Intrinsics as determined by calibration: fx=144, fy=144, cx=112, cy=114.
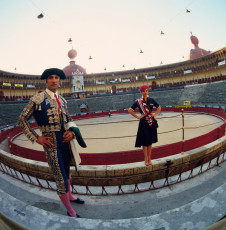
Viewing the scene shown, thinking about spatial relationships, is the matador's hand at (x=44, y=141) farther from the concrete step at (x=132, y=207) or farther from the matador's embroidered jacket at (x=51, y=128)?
the concrete step at (x=132, y=207)

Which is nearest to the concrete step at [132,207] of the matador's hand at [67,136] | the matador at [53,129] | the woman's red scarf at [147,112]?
the matador at [53,129]

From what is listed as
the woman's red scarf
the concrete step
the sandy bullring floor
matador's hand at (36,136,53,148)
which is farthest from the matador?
the sandy bullring floor

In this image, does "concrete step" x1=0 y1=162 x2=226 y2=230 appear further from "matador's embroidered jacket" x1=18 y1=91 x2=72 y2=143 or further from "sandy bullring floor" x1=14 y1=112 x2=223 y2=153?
"sandy bullring floor" x1=14 y1=112 x2=223 y2=153

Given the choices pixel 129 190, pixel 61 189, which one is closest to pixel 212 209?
pixel 129 190

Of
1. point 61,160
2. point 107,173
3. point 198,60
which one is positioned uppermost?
point 198,60

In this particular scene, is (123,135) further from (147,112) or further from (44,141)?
(44,141)

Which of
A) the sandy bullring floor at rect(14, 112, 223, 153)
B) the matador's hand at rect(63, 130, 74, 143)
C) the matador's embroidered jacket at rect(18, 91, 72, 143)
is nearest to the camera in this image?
the matador's embroidered jacket at rect(18, 91, 72, 143)

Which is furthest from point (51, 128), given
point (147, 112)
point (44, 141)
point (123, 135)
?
point (123, 135)

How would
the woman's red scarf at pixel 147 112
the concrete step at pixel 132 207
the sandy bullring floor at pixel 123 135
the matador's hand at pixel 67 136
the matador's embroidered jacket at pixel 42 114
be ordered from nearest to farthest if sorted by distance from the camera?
the concrete step at pixel 132 207 < the matador's embroidered jacket at pixel 42 114 < the matador's hand at pixel 67 136 < the woman's red scarf at pixel 147 112 < the sandy bullring floor at pixel 123 135

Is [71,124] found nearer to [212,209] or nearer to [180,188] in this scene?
[212,209]

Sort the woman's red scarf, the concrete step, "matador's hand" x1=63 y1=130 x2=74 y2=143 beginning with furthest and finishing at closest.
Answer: the woman's red scarf → "matador's hand" x1=63 y1=130 x2=74 y2=143 → the concrete step

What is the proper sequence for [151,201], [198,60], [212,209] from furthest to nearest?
[198,60] → [151,201] → [212,209]

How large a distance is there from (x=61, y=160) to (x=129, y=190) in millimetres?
1462

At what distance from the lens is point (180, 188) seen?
2668mm
